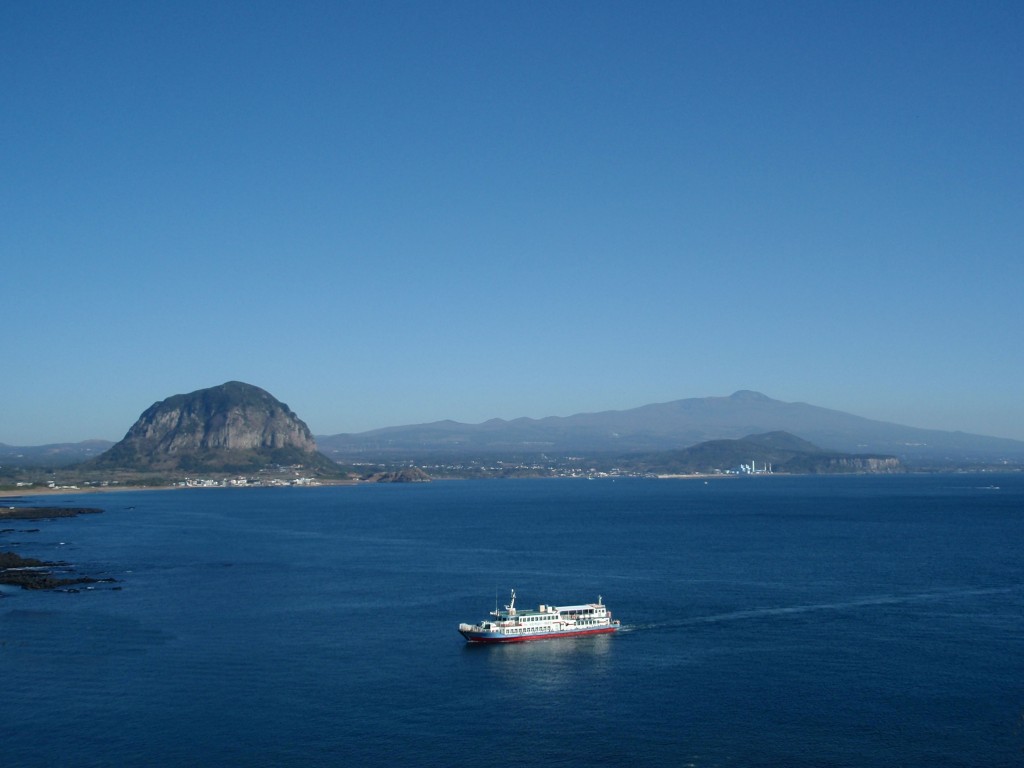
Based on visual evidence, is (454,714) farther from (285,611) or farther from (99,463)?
(99,463)

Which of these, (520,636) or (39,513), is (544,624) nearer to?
(520,636)

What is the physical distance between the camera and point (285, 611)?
4053 cm

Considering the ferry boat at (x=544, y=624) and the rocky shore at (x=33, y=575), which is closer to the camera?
the ferry boat at (x=544, y=624)

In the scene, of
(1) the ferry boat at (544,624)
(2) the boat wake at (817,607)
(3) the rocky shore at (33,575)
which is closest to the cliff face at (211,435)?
(3) the rocky shore at (33,575)

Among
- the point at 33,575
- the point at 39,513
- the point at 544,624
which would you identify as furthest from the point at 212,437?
the point at 544,624

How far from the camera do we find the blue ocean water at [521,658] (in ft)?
79.0

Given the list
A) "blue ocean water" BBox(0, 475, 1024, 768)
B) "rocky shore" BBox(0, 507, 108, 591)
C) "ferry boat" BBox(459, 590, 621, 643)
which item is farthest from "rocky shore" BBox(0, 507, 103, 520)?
"ferry boat" BBox(459, 590, 621, 643)

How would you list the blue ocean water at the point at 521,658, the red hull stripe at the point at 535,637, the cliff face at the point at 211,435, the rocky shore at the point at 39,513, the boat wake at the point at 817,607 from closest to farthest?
the blue ocean water at the point at 521,658, the red hull stripe at the point at 535,637, the boat wake at the point at 817,607, the rocky shore at the point at 39,513, the cliff face at the point at 211,435

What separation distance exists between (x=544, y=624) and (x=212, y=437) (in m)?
164

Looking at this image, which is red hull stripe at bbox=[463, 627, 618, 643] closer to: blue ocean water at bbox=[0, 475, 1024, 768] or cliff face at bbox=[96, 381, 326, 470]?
blue ocean water at bbox=[0, 475, 1024, 768]

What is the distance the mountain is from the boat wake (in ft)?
496

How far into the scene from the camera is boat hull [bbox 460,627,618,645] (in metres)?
35.1

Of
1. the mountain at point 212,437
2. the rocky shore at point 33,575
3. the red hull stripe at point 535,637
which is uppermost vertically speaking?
the mountain at point 212,437

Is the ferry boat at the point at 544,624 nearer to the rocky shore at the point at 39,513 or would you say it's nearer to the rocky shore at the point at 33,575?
the rocky shore at the point at 33,575
